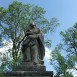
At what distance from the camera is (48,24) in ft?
106

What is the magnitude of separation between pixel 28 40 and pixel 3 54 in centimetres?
1632

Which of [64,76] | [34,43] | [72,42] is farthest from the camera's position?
[72,42]

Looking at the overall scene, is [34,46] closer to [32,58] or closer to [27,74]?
[32,58]

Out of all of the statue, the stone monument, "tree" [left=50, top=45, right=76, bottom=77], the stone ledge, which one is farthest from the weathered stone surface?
"tree" [left=50, top=45, right=76, bottom=77]

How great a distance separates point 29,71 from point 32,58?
792 mm

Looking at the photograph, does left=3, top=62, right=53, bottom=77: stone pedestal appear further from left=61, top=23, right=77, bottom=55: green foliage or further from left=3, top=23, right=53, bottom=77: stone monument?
left=61, top=23, right=77, bottom=55: green foliage

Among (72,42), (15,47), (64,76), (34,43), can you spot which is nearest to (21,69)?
(34,43)

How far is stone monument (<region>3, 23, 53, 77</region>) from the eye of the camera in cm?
1235

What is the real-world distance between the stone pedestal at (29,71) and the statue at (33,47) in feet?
1.34

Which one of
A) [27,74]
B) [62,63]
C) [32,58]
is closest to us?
[27,74]

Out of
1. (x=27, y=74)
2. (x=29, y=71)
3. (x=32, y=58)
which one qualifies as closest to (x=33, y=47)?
(x=32, y=58)

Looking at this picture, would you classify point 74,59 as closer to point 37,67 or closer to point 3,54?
point 3,54

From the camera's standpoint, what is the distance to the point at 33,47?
13.3 meters

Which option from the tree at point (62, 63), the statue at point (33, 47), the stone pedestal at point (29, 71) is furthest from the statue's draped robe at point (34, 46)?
the tree at point (62, 63)
